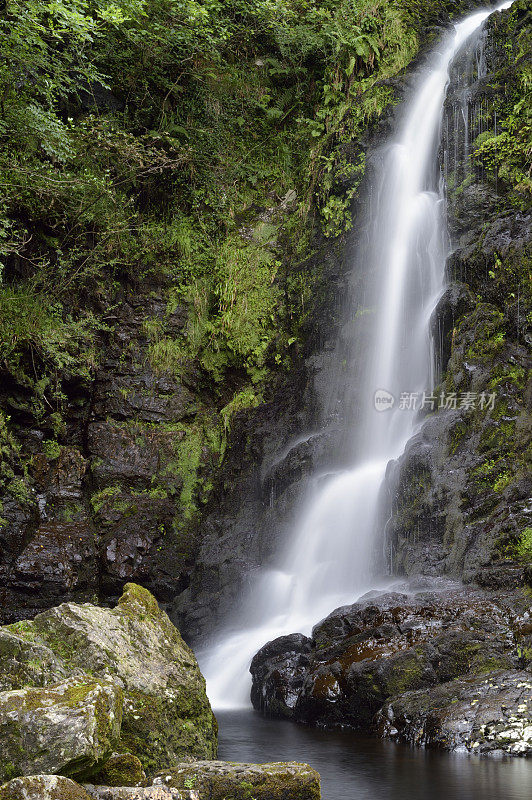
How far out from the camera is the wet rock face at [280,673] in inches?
298

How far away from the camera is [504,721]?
5.62m

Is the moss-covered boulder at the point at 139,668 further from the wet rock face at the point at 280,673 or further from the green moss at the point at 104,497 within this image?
the green moss at the point at 104,497

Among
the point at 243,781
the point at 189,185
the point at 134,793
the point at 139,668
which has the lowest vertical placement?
the point at 243,781

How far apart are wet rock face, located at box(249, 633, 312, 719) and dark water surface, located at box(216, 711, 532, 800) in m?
0.64

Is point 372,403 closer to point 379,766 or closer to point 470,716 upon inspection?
point 470,716

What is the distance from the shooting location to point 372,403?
12.4 metres

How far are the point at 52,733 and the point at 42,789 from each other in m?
0.33

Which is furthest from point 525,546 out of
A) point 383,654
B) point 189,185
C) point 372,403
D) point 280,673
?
point 189,185

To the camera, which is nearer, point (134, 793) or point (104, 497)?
point (134, 793)

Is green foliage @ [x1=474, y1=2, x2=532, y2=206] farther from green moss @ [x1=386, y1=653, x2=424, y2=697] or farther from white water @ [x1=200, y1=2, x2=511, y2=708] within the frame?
green moss @ [x1=386, y1=653, x2=424, y2=697]

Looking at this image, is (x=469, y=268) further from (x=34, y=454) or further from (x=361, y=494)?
(x=34, y=454)

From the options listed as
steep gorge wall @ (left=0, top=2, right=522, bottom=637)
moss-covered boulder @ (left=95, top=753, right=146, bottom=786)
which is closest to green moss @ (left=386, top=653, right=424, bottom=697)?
steep gorge wall @ (left=0, top=2, right=522, bottom=637)

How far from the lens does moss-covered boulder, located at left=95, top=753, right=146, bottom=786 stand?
3564mm

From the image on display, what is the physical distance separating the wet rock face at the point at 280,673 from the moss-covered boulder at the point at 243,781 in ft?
12.4
